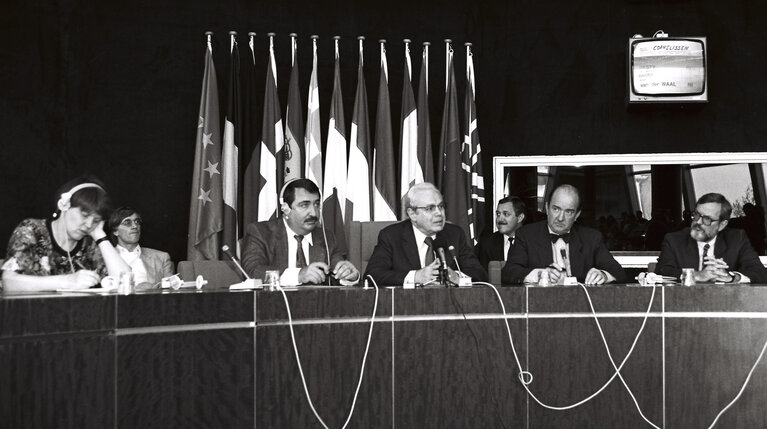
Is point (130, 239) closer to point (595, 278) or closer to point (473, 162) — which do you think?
point (473, 162)

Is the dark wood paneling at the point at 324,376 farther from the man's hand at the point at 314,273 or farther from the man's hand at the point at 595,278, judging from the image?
the man's hand at the point at 595,278

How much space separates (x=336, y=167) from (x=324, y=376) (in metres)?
3.00

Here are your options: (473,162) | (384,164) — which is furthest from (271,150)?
(473,162)

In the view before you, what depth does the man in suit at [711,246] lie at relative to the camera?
4708 mm

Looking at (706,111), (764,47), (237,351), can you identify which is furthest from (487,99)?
(237,351)

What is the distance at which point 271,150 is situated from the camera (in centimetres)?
607

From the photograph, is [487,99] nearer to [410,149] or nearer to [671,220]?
[410,149]

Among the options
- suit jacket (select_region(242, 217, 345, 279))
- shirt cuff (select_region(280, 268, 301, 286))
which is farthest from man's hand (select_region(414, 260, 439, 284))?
suit jacket (select_region(242, 217, 345, 279))

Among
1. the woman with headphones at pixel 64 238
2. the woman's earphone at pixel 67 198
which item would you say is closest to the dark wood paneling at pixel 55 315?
the woman with headphones at pixel 64 238

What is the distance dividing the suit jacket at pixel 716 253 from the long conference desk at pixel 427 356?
107cm

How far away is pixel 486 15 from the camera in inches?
268

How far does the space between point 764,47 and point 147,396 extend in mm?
5559

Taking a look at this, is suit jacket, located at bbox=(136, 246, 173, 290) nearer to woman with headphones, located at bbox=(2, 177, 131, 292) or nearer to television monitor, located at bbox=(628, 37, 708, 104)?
woman with headphones, located at bbox=(2, 177, 131, 292)

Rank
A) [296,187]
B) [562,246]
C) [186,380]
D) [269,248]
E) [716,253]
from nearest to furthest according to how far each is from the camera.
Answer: [186,380], [296,187], [269,248], [562,246], [716,253]
